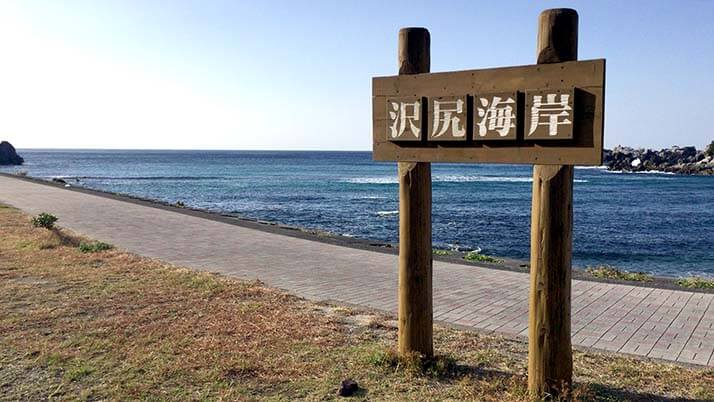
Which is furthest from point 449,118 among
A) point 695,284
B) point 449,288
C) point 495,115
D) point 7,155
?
point 7,155

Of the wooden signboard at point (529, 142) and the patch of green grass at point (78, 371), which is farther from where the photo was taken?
the patch of green grass at point (78, 371)

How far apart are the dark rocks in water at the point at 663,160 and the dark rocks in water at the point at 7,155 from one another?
9057 cm

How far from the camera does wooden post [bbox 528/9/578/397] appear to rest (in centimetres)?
411

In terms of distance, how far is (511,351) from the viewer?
544 cm

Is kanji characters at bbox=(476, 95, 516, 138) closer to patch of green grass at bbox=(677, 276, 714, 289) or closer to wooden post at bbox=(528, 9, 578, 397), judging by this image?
wooden post at bbox=(528, 9, 578, 397)

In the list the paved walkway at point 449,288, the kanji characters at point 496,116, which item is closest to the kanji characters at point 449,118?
the kanji characters at point 496,116

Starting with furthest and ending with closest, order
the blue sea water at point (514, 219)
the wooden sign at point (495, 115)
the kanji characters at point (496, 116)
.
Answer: the blue sea water at point (514, 219)
the kanji characters at point (496, 116)
the wooden sign at point (495, 115)

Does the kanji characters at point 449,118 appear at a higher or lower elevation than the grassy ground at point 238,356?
higher

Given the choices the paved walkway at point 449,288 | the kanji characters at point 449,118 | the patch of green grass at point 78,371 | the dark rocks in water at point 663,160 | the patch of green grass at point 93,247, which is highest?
the kanji characters at point 449,118

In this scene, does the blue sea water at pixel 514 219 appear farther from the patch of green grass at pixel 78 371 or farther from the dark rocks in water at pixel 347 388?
the patch of green grass at pixel 78 371

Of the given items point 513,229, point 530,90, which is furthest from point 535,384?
point 513,229

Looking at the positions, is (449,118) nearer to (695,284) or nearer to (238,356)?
(238,356)

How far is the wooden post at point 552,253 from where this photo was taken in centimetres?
411

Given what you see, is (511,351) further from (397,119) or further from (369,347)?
(397,119)
